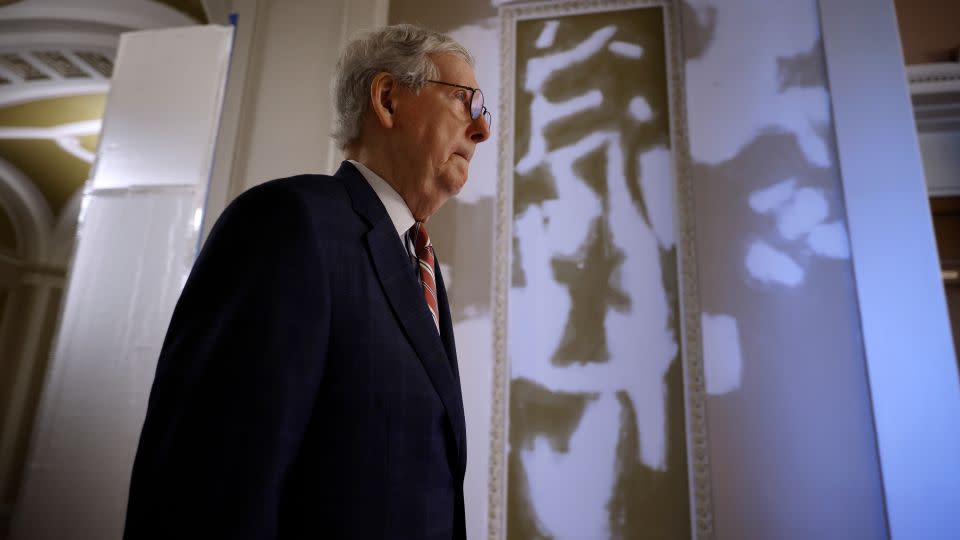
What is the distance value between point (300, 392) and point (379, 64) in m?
0.69

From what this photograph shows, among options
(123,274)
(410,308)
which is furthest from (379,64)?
(123,274)

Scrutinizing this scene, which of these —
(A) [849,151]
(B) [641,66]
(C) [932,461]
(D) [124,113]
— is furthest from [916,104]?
(D) [124,113]

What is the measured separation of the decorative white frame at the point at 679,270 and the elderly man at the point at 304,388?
1137mm

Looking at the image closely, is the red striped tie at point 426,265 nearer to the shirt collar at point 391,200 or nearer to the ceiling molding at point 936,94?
the shirt collar at point 391,200

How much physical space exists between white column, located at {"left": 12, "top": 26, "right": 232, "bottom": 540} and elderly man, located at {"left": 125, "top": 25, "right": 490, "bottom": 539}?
1731mm

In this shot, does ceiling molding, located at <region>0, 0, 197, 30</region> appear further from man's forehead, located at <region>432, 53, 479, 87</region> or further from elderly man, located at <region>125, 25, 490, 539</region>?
elderly man, located at <region>125, 25, 490, 539</region>

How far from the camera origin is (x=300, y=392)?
698 mm

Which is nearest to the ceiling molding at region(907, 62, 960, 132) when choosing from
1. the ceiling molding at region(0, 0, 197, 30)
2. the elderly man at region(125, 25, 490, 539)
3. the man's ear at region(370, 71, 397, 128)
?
the man's ear at region(370, 71, 397, 128)

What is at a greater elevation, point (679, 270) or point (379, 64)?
point (379, 64)

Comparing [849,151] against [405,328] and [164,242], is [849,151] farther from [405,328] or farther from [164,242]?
[164,242]

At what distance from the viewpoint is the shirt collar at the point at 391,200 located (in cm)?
99

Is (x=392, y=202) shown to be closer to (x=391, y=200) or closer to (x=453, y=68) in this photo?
(x=391, y=200)

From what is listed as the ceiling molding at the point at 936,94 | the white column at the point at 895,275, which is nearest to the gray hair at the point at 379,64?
the white column at the point at 895,275

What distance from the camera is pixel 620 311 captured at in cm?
210
